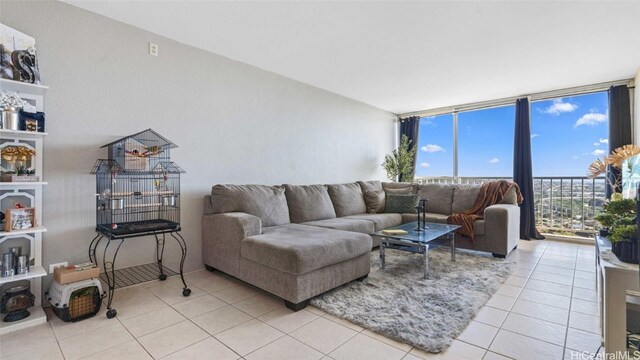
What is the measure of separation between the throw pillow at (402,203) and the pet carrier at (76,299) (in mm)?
3631

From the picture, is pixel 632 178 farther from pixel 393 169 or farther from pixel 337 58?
pixel 393 169

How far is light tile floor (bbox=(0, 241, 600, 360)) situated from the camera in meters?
1.65

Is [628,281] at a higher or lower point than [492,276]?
higher

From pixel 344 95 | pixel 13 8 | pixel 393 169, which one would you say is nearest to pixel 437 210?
pixel 393 169

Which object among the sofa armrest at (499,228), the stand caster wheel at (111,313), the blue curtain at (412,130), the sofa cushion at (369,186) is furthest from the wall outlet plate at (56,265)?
the blue curtain at (412,130)

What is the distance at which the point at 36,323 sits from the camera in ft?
6.39

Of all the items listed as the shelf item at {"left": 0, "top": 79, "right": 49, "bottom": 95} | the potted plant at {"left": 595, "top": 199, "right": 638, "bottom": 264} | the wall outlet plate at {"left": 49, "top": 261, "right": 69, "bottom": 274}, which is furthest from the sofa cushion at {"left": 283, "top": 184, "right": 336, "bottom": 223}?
the potted plant at {"left": 595, "top": 199, "right": 638, "bottom": 264}

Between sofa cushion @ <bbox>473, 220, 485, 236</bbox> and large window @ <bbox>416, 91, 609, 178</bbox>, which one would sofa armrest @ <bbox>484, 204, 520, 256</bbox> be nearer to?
sofa cushion @ <bbox>473, 220, 485, 236</bbox>

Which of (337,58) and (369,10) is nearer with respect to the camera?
(369,10)

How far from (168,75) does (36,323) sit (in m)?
2.20

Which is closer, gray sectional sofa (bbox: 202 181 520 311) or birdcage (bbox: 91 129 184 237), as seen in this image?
gray sectional sofa (bbox: 202 181 520 311)

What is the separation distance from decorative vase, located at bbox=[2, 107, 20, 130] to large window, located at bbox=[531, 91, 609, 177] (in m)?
6.05

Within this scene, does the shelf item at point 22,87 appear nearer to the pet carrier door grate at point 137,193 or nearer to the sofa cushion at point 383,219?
the pet carrier door grate at point 137,193

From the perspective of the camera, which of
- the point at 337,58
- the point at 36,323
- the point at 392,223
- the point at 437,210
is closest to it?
the point at 36,323
